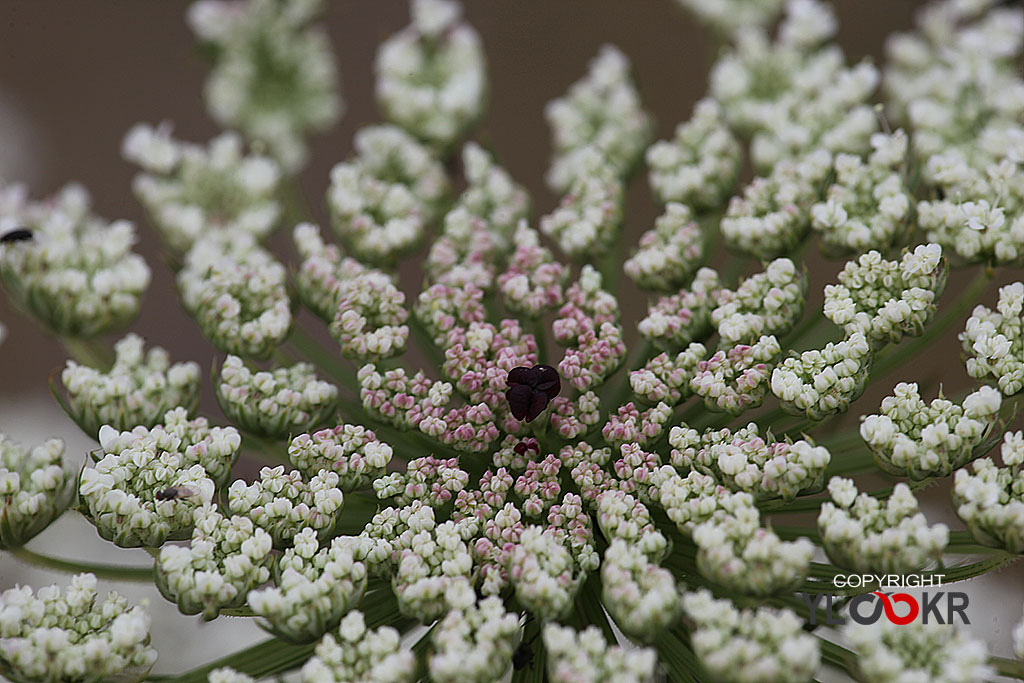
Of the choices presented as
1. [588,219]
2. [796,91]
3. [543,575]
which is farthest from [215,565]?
[796,91]

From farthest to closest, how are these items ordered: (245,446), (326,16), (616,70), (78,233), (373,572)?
(326,16) < (616,70) < (78,233) < (245,446) < (373,572)

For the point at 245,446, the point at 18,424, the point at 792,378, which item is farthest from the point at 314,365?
the point at 792,378

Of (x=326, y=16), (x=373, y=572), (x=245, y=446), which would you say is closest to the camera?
(x=373, y=572)

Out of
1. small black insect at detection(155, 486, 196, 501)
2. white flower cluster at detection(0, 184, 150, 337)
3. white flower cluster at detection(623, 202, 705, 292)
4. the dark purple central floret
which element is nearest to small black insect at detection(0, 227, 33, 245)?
white flower cluster at detection(0, 184, 150, 337)

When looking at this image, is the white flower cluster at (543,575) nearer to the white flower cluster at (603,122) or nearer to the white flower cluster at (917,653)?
the white flower cluster at (917,653)

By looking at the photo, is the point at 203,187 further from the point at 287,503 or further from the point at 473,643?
the point at 473,643

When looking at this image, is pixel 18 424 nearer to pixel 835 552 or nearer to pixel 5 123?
pixel 5 123

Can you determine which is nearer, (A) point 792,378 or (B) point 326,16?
(A) point 792,378
